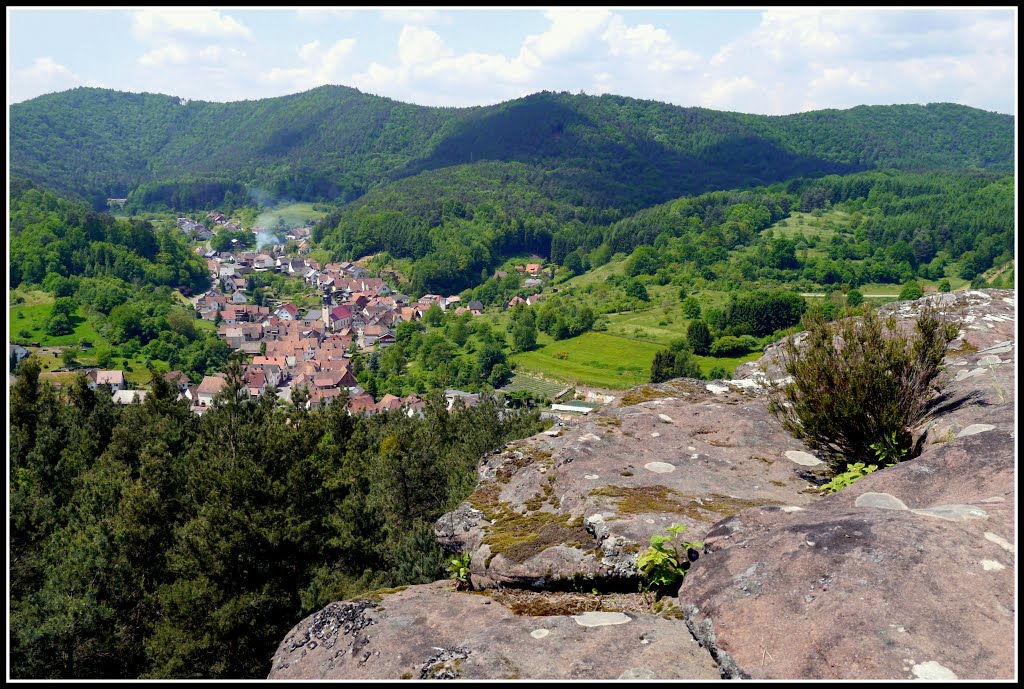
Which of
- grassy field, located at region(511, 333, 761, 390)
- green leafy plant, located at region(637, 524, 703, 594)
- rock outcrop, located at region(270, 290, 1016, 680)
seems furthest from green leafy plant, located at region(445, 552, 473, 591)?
grassy field, located at region(511, 333, 761, 390)

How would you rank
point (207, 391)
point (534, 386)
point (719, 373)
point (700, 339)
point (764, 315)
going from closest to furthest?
point (719, 373) → point (207, 391) → point (534, 386) → point (700, 339) → point (764, 315)

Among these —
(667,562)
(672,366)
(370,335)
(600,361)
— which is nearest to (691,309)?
(600,361)

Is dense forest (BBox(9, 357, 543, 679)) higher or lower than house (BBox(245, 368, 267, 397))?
higher

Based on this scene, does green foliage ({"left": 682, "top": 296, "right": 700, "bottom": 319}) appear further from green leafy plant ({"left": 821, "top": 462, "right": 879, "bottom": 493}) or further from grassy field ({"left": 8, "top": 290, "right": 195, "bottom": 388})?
green leafy plant ({"left": 821, "top": 462, "right": 879, "bottom": 493})

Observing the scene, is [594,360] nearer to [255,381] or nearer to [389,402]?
[389,402]

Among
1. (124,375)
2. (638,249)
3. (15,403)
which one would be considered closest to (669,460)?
(15,403)

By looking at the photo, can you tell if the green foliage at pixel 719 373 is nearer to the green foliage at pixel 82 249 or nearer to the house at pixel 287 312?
the house at pixel 287 312
